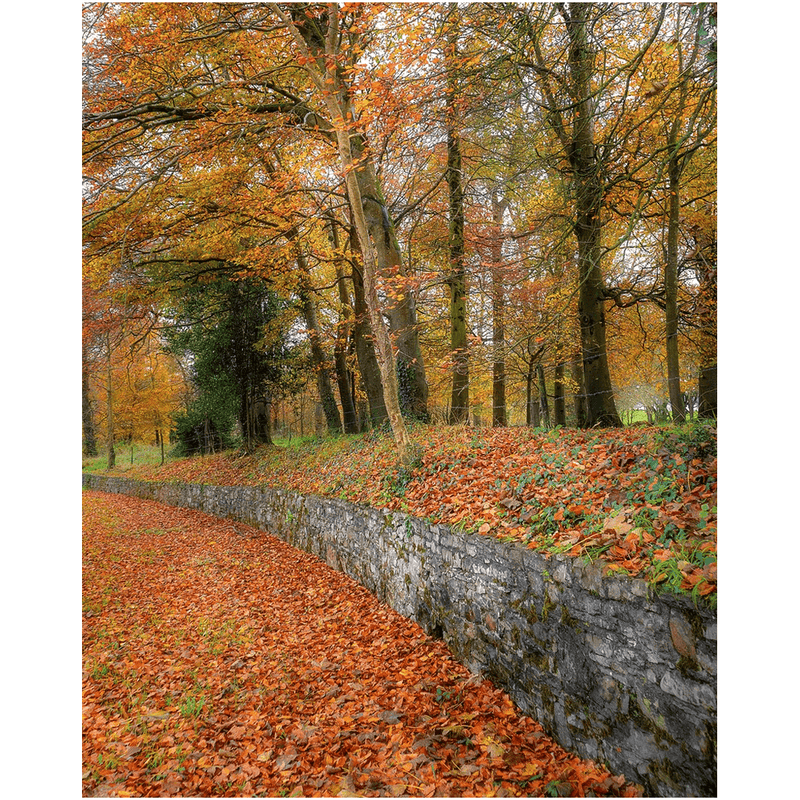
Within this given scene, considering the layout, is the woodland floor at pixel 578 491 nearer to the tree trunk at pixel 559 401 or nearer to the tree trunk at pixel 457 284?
the tree trunk at pixel 457 284

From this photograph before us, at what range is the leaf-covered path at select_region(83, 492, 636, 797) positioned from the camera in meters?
3.12

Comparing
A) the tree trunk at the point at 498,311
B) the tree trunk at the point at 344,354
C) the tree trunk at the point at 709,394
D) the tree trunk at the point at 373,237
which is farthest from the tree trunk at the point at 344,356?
the tree trunk at the point at 709,394

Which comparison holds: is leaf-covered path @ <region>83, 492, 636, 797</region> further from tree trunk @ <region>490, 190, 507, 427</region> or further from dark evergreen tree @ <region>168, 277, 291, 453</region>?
dark evergreen tree @ <region>168, 277, 291, 453</region>

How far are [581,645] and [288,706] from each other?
243cm

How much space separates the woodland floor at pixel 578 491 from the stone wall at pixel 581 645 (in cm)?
15

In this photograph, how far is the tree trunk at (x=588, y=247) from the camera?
584 cm

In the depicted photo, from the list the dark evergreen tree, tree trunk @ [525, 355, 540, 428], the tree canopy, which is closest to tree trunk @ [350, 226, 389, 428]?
the tree canopy

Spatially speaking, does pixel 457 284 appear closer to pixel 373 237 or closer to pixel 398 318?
pixel 398 318

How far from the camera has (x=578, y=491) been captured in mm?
3910

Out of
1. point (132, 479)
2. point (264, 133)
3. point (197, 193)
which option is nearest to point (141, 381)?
point (132, 479)

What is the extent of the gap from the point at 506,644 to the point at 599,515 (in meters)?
1.24

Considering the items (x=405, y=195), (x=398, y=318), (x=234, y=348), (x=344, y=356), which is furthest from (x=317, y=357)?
(x=405, y=195)
